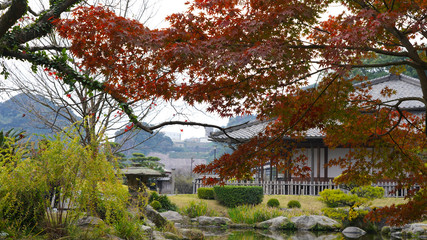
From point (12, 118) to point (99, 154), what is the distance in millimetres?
65501

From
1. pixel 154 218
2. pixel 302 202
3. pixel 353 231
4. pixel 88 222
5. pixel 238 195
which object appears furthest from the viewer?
pixel 302 202

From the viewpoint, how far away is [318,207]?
17.2m

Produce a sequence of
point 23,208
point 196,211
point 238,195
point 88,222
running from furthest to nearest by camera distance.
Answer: point 238,195 → point 196,211 → point 88,222 → point 23,208

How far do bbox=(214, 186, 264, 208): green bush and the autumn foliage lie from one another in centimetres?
1096

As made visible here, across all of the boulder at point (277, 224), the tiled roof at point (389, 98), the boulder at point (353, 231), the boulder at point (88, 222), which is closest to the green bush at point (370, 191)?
the boulder at point (353, 231)

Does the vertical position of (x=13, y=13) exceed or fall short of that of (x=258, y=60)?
it exceeds it

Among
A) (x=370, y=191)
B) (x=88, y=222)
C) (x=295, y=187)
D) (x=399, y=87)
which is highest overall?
(x=399, y=87)

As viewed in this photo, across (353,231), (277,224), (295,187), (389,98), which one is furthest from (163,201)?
(389,98)

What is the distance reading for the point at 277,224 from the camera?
15.0m

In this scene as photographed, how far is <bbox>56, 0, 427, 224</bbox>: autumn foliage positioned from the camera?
5.13m

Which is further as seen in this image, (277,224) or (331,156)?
(331,156)

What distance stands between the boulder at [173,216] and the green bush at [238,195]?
110 inches

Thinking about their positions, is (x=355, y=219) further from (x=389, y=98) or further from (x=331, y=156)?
(x=389, y=98)

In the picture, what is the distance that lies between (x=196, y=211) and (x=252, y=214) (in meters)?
2.20
